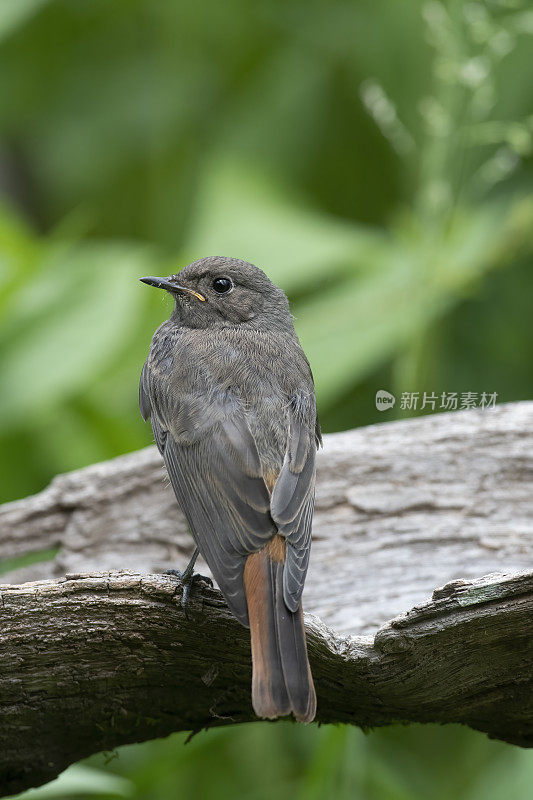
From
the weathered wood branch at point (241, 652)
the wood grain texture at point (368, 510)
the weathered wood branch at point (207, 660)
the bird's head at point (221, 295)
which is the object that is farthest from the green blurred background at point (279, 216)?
the bird's head at point (221, 295)

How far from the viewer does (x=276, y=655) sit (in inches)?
87.7

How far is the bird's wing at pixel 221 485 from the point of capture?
2.44 m

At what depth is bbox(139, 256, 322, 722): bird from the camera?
228 centimetres

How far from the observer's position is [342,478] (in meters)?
3.80

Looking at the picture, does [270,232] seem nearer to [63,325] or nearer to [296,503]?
[63,325]

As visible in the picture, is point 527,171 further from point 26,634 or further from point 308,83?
point 26,634

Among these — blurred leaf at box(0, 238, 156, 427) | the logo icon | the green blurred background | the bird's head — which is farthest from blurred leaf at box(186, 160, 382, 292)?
the bird's head

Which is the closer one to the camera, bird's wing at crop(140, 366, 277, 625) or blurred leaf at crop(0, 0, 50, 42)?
bird's wing at crop(140, 366, 277, 625)

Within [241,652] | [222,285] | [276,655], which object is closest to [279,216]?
[222,285]

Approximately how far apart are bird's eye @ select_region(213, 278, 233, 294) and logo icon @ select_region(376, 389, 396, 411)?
1.46 m

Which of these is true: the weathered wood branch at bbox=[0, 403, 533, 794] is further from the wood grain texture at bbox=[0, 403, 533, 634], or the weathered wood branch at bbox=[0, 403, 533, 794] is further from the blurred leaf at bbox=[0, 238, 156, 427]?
the blurred leaf at bbox=[0, 238, 156, 427]

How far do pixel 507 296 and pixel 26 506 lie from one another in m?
2.73

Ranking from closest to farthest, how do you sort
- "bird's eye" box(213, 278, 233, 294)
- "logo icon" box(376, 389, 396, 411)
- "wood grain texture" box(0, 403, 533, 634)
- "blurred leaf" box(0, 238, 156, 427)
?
"bird's eye" box(213, 278, 233, 294) → "wood grain texture" box(0, 403, 533, 634) → "blurred leaf" box(0, 238, 156, 427) → "logo icon" box(376, 389, 396, 411)

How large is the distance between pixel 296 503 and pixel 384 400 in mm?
2334
